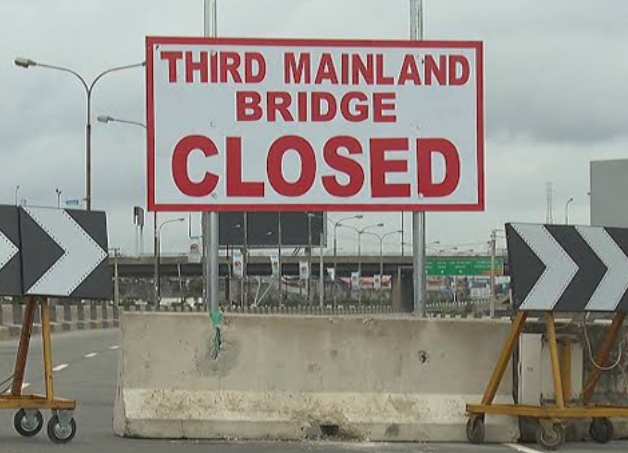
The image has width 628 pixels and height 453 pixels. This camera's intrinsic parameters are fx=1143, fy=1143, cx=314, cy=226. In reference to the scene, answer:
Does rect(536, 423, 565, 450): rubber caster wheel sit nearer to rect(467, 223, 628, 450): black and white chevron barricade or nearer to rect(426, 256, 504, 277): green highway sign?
rect(467, 223, 628, 450): black and white chevron barricade

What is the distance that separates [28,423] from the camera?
412 inches

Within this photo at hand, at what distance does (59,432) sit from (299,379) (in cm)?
219

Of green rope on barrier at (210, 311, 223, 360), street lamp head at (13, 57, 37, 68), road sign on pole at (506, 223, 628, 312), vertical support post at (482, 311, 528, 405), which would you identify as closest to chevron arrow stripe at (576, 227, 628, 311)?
road sign on pole at (506, 223, 628, 312)

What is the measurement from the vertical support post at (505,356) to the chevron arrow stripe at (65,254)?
12.2ft

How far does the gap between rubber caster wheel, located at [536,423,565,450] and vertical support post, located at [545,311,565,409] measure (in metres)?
0.19

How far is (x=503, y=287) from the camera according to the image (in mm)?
128000

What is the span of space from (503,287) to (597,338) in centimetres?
11829

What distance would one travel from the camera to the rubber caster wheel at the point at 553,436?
10.0 metres

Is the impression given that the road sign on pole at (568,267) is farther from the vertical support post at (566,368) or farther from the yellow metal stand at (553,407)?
the vertical support post at (566,368)

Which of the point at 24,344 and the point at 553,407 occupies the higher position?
the point at 24,344

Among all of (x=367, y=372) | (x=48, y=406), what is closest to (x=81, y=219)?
(x=48, y=406)

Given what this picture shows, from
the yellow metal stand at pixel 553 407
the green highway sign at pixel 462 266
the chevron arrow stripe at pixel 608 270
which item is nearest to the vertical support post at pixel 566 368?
the yellow metal stand at pixel 553 407

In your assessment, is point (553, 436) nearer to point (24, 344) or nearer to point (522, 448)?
point (522, 448)

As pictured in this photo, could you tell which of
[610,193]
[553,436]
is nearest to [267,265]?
[610,193]
